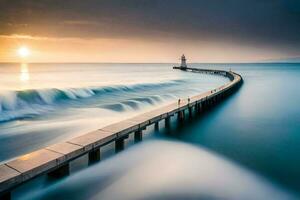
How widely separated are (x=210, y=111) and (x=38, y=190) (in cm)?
1224

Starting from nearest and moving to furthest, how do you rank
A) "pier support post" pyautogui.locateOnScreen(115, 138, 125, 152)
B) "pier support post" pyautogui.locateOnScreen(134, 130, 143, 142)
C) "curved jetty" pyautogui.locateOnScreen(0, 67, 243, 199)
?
1. "curved jetty" pyautogui.locateOnScreen(0, 67, 243, 199)
2. "pier support post" pyautogui.locateOnScreen(115, 138, 125, 152)
3. "pier support post" pyautogui.locateOnScreen(134, 130, 143, 142)

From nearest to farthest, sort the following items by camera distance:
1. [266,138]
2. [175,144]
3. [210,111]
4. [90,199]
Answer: [90,199] < [175,144] < [266,138] < [210,111]

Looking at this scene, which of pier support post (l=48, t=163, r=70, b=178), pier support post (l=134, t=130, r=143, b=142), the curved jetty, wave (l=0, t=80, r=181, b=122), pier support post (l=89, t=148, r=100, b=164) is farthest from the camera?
wave (l=0, t=80, r=181, b=122)

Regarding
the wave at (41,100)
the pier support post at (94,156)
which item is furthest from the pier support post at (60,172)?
the wave at (41,100)

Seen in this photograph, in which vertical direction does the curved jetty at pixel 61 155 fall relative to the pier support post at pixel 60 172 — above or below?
above

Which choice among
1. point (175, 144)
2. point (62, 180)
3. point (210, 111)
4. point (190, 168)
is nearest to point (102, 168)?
point (62, 180)

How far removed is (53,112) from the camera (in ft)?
55.9

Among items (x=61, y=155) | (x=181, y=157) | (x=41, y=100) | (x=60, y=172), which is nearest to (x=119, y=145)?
(x=181, y=157)

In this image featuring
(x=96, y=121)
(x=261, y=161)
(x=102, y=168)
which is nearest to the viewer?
(x=102, y=168)

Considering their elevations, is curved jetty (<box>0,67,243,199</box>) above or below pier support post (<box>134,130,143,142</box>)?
above

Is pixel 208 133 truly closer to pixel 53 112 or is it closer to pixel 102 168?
pixel 102 168

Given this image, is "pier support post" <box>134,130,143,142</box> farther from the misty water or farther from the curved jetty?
the misty water

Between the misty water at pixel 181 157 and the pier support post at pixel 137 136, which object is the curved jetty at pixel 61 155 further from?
the misty water at pixel 181 157

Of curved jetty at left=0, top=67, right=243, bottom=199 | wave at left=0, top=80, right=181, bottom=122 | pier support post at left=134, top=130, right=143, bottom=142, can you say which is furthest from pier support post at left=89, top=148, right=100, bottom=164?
wave at left=0, top=80, right=181, bottom=122
